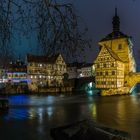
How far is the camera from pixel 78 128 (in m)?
5.36

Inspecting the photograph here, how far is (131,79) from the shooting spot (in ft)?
173

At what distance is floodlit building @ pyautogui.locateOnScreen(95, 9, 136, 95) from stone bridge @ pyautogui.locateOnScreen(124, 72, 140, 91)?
0.40 m

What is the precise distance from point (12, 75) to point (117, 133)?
206 ft

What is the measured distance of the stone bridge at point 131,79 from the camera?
52188 mm

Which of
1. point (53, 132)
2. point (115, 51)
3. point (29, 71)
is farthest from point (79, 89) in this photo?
point (53, 132)

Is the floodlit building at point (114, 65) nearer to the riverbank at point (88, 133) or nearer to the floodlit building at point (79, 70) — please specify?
the floodlit building at point (79, 70)

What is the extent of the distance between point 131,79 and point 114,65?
16.3 ft

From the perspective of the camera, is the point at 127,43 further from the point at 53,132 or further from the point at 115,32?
the point at 53,132

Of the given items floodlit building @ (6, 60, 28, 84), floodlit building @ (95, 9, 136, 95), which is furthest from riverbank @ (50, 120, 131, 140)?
floodlit building @ (6, 60, 28, 84)

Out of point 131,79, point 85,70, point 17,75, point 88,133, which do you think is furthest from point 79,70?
point 88,133

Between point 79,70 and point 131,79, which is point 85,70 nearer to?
point 79,70

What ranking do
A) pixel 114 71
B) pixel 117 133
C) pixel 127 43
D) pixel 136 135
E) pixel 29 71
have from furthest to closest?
1. pixel 29 71
2. pixel 127 43
3. pixel 114 71
4. pixel 136 135
5. pixel 117 133

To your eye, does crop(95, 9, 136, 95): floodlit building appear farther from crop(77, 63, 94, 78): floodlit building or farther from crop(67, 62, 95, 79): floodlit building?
crop(67, 62, 95, 79): floodlit building

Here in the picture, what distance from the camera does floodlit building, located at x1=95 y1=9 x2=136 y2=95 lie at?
49.8 m
